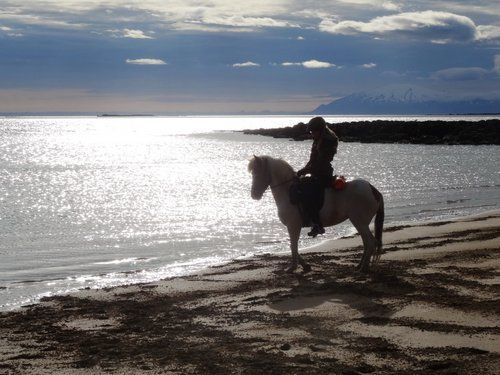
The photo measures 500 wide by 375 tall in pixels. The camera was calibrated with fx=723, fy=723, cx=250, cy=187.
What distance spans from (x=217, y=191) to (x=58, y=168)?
30.9 m

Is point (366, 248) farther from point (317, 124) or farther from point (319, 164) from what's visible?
point (317, 124)

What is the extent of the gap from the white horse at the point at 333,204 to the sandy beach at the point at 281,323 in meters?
0.46

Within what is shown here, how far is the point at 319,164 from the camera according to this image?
13133 millimetres

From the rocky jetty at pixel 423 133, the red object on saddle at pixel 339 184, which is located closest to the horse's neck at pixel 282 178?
the red object on saddle at pixel 339 184

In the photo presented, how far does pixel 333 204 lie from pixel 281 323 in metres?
4.19

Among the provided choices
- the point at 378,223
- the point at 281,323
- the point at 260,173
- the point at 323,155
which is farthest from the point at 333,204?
the point at 281,323

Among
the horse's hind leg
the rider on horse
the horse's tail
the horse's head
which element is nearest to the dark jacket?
the rider on horse

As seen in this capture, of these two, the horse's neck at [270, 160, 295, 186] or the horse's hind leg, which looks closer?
the horse's hind leg

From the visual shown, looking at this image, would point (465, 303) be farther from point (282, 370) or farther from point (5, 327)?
point (5, 327)

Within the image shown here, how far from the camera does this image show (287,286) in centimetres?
1223

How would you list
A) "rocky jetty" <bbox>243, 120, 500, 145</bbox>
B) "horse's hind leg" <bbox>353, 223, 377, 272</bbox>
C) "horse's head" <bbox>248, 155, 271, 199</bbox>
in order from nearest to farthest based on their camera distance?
1. "horse's hind leg" <bbox>353, 223, 377, 272</bbox>
2. "horse's head" <bbox>248, 155, 271, 199</bbox>
3. "rocky jetty" <bbox>243, 120, 500, 145</bbox>

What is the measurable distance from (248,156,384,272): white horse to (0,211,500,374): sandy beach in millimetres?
463

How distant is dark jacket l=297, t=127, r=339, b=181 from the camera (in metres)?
13.1

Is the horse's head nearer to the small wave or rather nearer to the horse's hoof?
the horse's hoof
